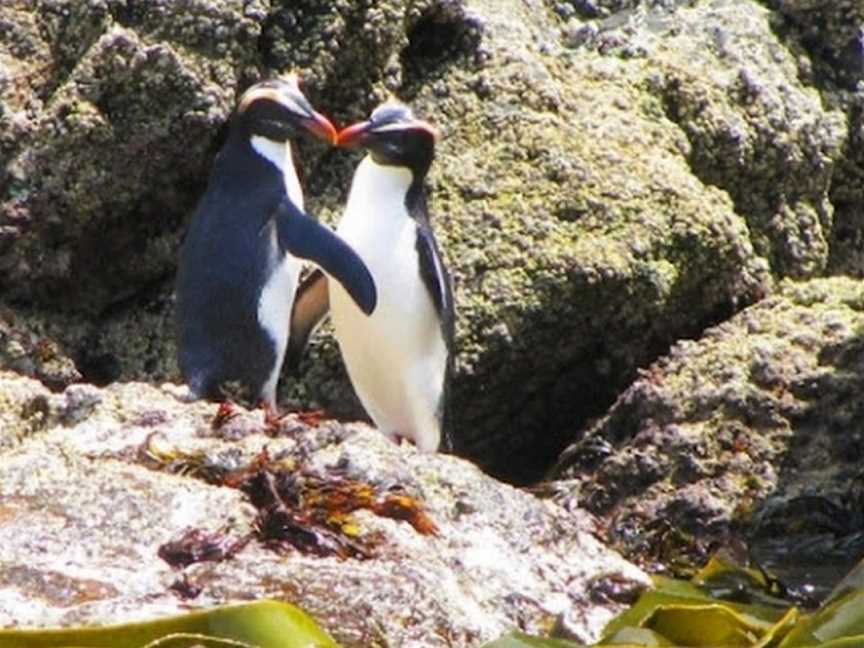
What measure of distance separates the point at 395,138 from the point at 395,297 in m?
0.67

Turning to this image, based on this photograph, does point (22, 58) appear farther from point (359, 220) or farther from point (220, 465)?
point (220, 465)

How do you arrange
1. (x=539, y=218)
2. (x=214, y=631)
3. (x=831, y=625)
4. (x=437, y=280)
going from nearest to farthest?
1. (x=214, y=631)
2. (x=831, y=625)
3. (x=437, y=280)
4. (x=539, y=218)

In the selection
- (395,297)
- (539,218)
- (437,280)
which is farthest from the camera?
(395,297)

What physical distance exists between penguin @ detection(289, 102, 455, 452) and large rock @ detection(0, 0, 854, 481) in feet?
0.38

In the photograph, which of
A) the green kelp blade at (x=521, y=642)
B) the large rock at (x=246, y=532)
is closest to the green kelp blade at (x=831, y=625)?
the green kelp blade at (x=521, y=642)

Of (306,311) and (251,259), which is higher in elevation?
(251,259)

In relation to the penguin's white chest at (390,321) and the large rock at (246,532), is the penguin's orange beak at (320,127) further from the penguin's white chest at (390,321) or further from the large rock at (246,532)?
the large rock at (246,532)

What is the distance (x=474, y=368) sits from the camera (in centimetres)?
926

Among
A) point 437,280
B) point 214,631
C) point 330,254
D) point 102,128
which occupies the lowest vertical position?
point 214,631

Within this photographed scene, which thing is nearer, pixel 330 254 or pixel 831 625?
pixel 831 625

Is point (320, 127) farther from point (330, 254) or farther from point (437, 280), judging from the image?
point (437, 280)

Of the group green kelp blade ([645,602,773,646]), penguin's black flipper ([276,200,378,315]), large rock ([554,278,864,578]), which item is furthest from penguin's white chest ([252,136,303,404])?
green kelp blade ([645,602,773,646])

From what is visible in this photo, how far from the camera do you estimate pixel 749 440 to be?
28.5 feet

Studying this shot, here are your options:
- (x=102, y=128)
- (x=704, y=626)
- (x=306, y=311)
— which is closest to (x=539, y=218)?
(x=306, y=311)
